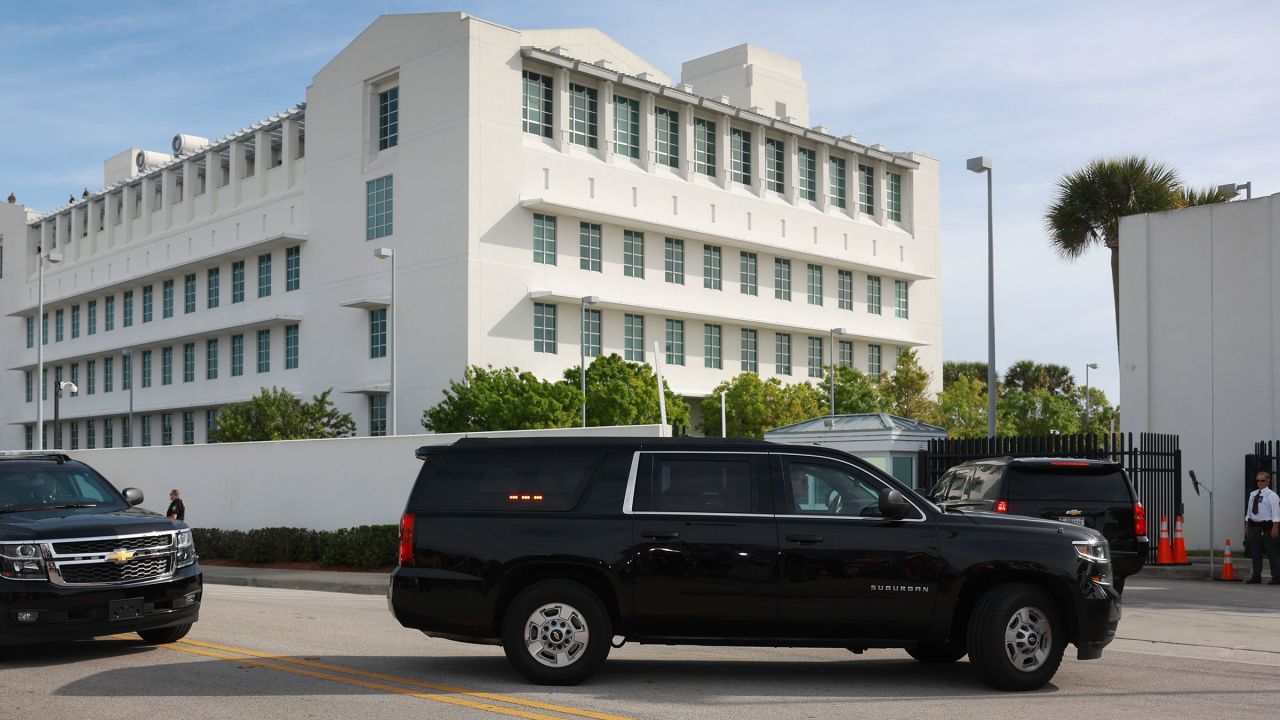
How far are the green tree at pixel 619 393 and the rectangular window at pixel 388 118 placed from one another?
12778 mm

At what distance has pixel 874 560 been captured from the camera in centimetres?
978

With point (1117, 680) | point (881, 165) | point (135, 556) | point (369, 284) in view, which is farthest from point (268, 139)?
point (1117, 680)

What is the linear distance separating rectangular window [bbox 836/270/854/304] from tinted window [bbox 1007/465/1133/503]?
2003 inches

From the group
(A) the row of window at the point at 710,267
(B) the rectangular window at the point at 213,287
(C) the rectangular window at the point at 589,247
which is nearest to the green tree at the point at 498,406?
(A) the row of window at the point at 710,267

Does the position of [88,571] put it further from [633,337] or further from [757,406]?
[757,406]

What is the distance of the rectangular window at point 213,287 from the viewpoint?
63.7 m

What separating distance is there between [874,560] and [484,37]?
144 feet

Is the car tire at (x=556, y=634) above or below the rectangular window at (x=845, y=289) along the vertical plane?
below

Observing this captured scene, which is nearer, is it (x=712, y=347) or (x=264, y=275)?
(x=712, y=347)

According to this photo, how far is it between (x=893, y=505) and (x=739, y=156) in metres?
53.7

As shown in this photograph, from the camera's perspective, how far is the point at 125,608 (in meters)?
11.4

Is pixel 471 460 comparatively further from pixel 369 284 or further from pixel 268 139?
pixel 268 139

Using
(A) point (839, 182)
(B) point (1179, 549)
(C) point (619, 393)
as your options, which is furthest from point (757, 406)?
(B) point (1179, 549)

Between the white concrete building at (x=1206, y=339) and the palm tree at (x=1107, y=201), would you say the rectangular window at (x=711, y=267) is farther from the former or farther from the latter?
the white concrete building at (x=1206, y=339)
